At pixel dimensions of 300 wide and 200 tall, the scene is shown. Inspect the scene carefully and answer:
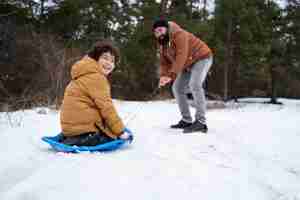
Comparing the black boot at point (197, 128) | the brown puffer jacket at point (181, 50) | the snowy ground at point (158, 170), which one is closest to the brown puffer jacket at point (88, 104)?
the snowy ground at point (158, 170)

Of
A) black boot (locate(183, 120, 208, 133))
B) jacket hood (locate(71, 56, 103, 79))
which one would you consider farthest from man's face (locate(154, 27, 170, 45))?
jacket hood (locate(71, 56, 103, 79))

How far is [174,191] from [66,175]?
52 centimetres

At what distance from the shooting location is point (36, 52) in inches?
357

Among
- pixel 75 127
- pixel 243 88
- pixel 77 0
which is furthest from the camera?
pixel 243 88

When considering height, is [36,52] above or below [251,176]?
above

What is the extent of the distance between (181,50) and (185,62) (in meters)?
0.16

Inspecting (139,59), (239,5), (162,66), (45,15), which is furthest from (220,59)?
(162,66)

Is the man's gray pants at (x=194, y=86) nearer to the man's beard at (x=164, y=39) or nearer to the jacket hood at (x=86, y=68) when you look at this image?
the man's beard at (x=164, y=39)

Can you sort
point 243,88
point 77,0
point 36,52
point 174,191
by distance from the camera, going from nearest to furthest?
point 174,191 → point 36,52 → point 77,0 → point 243,88

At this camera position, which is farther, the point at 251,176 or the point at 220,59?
the point at 220,59

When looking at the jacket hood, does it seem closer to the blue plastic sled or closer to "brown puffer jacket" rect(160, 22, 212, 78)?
the blue plastic sled

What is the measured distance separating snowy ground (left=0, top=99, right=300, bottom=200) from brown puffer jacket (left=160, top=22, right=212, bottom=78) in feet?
2.64

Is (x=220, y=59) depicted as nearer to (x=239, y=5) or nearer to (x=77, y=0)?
(x=239, y=5)

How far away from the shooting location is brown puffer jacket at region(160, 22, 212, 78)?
2.74m
